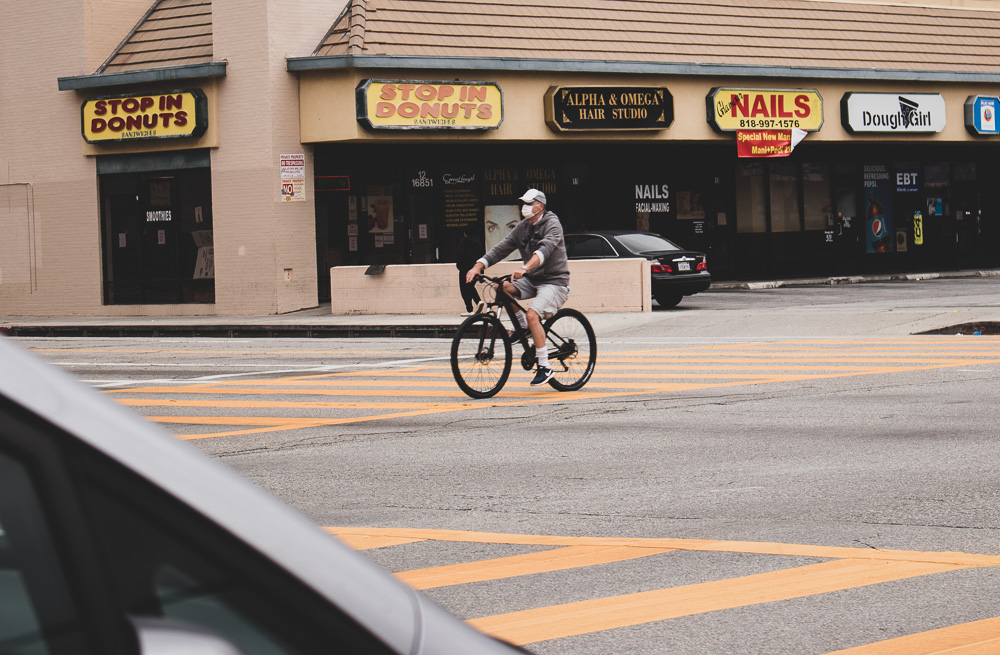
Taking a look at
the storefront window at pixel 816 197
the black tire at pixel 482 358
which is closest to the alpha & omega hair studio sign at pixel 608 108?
the storefront window at pixel 816 197

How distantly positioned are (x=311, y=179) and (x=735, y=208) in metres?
11.6

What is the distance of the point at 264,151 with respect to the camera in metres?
26.5

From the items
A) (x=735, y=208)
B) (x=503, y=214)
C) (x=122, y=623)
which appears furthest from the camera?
(x=735, y=208)

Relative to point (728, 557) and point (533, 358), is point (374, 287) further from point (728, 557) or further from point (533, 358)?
point (728, 557)

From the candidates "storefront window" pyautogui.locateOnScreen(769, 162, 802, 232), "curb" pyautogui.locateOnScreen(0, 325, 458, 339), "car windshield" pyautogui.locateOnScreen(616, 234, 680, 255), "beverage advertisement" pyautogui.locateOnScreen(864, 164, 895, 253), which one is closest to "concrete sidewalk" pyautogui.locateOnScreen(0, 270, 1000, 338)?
"curb" pyautogui.locateOnScreen(0, 325, 458, 339)

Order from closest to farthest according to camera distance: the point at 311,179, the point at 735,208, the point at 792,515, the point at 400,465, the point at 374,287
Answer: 1. the point at 792,515
2. the point at 400,465
3. the point at 374,287
4. the point at 311,179
5. the point at 735,208

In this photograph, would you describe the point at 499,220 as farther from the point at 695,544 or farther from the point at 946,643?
the point at 946,643

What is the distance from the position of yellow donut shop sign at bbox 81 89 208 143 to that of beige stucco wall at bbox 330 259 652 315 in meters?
4.74

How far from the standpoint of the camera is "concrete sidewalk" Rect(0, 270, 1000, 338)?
21.3 metres

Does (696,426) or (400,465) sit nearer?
(400,465)

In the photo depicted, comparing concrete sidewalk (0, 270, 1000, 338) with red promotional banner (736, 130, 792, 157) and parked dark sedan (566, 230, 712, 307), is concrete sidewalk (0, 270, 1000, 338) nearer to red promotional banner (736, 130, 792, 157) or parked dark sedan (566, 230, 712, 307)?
parked dark sedan (566, 230, 712, 307)

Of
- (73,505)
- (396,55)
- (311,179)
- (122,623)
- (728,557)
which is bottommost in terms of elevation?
(728,557)

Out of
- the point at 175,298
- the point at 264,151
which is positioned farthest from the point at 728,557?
the point at 175,298

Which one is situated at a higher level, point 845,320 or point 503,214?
point 503,214
